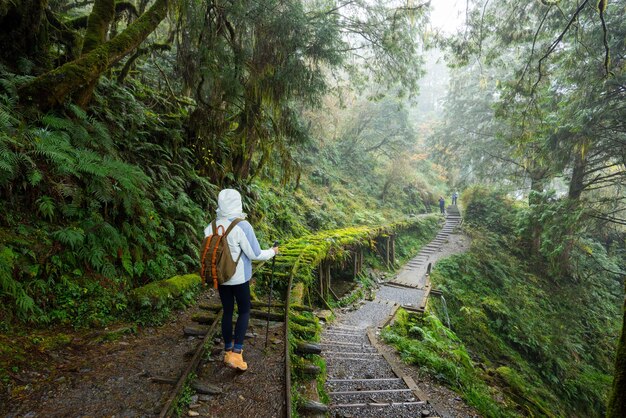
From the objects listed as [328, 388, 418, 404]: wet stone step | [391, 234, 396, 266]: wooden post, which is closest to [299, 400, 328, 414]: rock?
[328, 388, 418, 404]: wet stone step

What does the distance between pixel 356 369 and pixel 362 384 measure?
23.5 inches

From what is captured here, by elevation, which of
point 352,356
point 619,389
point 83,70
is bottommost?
point 352,356

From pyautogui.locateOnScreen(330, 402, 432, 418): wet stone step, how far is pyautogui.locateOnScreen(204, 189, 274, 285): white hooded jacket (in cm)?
234

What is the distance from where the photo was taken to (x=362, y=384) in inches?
205

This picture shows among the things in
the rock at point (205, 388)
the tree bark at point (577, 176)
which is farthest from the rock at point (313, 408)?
the tree bark at point (577, 176)

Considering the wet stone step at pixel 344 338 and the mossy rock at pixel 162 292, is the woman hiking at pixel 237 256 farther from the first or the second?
the wet stone step at pixel 344 338

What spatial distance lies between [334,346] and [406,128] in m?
25.0

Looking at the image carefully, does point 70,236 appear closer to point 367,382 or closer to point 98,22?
point 98,22

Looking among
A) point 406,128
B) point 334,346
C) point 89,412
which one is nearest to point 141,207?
point 89,412

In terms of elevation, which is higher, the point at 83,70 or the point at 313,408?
the point at 83,70

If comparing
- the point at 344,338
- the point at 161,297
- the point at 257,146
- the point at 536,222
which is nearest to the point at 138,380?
the point at 161,297

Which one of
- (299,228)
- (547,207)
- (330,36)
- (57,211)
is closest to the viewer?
(57,211)

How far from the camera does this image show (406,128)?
28.0 metres

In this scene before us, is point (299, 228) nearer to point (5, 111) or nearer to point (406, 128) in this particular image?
point (5, 111)
